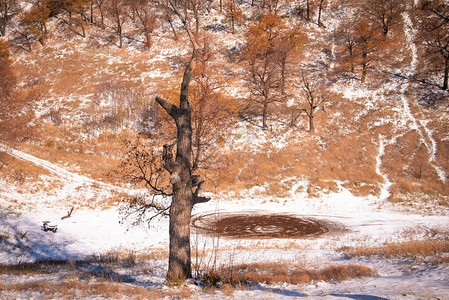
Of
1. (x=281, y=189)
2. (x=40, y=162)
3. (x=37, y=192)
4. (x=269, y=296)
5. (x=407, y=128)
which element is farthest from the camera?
(x=407, y=128)

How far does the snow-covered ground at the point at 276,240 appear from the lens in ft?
20.4

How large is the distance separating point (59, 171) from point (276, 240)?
2207 centimetres

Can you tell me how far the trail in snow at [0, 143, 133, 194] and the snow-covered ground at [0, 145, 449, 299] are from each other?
84mm

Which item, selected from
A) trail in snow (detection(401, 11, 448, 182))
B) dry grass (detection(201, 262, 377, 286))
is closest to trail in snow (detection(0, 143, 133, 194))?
dry grass (detection(201, 262, 377, 286))

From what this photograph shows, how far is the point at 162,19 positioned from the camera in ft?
191

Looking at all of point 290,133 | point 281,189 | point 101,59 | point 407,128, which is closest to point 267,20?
point 290,133

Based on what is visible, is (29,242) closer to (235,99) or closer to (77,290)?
(77,290)

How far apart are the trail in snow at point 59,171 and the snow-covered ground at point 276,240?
84mm

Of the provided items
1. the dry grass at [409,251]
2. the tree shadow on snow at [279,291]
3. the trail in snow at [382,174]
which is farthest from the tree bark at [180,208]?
the trail in snow at [382,174]

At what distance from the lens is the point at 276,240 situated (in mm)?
14234

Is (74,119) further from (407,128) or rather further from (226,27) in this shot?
(407,128)

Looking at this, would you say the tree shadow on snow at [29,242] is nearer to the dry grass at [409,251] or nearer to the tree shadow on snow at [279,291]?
the tree shadow on snow at [279,291]

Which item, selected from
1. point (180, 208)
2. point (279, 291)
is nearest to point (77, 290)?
point (180, 208)

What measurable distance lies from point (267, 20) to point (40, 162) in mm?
35522
